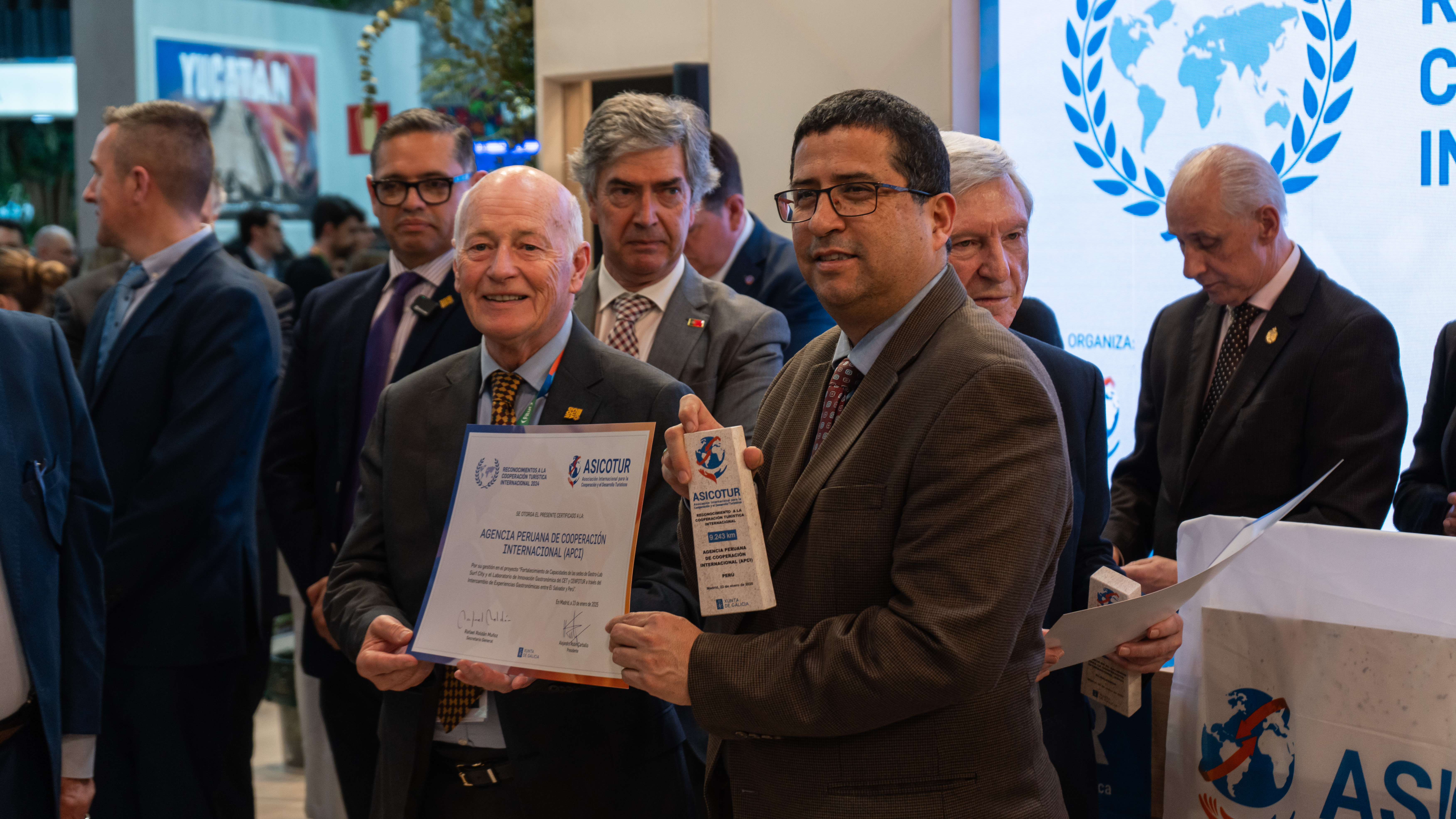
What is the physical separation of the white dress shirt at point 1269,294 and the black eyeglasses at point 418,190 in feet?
6.66

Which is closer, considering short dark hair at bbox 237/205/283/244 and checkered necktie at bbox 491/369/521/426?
checkered necktie at bbox 491/369/521/426

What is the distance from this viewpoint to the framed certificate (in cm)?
172

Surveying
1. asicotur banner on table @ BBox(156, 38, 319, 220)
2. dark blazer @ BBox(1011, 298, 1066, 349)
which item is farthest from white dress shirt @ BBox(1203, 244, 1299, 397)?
asicotur banner on table @ BBox(156, 38, 319, 220)

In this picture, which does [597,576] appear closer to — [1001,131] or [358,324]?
[358,324]

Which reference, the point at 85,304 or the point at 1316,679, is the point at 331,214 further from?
the point at 1316,679

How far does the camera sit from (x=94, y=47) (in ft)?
35.3

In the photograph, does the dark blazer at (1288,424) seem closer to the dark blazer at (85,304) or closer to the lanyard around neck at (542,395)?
the lanyard around neck at (542,395)

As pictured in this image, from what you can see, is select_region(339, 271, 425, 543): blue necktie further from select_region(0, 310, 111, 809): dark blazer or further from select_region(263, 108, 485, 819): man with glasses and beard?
select_region(0, 310, 111, 809): dark blazer

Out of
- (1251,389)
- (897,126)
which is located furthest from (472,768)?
(1251,389)

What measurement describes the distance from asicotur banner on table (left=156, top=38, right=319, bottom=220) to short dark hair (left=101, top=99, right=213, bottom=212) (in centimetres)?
834

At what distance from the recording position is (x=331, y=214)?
26.4 ft

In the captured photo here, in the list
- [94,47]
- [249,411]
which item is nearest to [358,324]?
[249,411]
